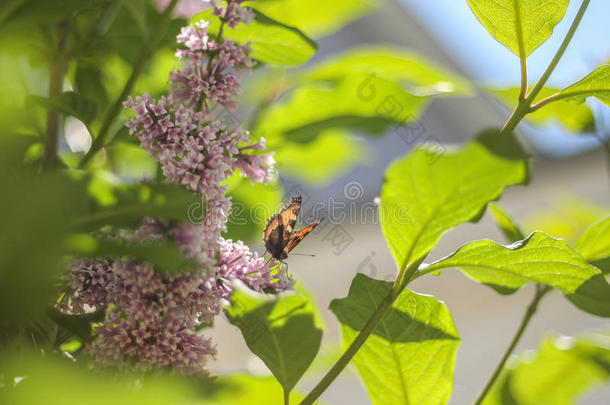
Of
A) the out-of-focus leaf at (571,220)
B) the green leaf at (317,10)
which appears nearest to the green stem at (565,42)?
the green leaf at (317,10)

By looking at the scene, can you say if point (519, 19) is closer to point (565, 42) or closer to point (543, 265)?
point (565, 42)

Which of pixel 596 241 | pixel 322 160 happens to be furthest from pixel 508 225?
pixel 322 160

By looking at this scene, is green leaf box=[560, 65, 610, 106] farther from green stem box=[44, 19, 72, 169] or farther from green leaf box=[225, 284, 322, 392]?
green stem box=[44, 19, 72, 169]

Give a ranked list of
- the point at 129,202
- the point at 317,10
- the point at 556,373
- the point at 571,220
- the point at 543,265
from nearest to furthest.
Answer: the point at 129,202 < the point at 543,265 < the point at 556,373 < the point at 317,10 < the point at 571,220

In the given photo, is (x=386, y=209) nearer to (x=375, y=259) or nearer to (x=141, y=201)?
(x=141, y=201)

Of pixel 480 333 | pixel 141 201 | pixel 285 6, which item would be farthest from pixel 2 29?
pixel 480 333

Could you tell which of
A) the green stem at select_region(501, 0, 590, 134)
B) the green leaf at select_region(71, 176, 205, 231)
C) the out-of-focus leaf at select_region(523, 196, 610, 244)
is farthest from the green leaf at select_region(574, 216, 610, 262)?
the out-of-focus leaf at select_region(523, 196, 610, 244)
